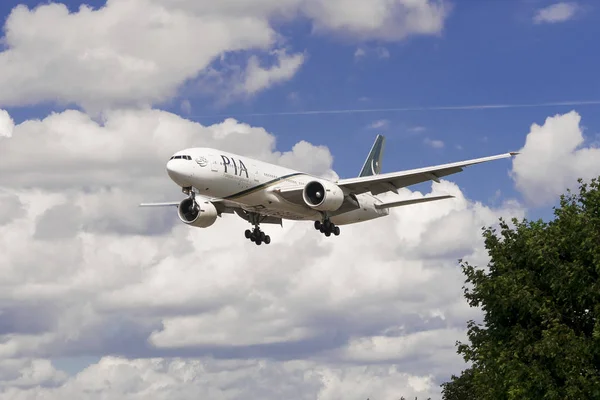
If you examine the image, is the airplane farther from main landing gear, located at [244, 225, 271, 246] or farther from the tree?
the tree

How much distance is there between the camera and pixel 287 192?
5519 centimetres

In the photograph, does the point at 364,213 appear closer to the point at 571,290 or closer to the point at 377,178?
the point at 377,178

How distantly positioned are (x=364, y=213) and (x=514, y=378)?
2437 centimetres

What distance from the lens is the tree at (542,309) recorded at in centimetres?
3916

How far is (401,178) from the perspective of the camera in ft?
184

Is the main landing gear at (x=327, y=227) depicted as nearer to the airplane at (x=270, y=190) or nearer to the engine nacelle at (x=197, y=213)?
the airplane at (x=270, y=190)

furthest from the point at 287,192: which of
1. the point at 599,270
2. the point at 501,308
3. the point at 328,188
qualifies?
the point at 599,270

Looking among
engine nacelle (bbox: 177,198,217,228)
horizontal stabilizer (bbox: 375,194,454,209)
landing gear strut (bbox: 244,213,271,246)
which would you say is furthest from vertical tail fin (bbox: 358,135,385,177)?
engine nacelle (bbox: 177,198,217,228)

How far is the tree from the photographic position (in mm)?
39156

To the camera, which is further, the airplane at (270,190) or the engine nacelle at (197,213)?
the engine nacelle at (197,213)

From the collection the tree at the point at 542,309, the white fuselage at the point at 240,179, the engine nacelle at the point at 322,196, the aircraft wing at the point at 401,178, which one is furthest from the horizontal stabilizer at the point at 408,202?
the tree at the point at 542,309

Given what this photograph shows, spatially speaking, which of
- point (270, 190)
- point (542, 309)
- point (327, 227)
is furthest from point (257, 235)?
point (542, 309)

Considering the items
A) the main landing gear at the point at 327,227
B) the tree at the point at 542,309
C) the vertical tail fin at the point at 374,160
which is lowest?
the tree at the point at 542,309

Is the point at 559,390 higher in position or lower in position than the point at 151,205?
lower
